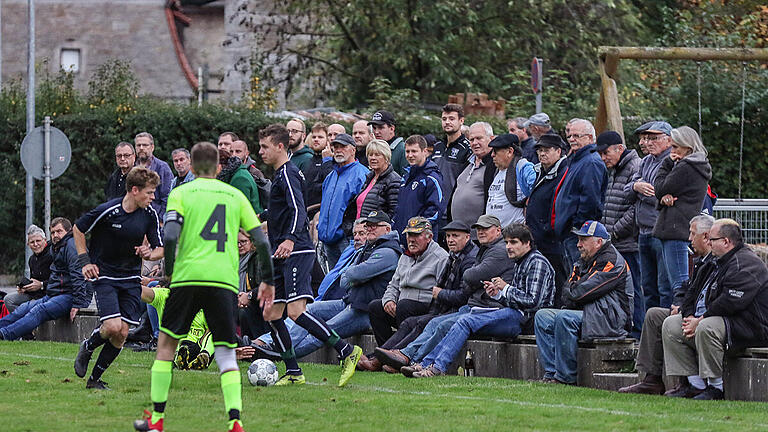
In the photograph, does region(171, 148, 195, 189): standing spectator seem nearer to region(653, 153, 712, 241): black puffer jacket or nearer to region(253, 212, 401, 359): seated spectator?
region(253, 212, 401, 359): seated spectator

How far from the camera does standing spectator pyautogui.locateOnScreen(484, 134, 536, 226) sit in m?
14.6

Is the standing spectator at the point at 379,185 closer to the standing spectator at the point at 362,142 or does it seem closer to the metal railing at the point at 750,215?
the standing spectator at the point at 362,142

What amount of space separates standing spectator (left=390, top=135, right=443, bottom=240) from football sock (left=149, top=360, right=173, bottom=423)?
570cm

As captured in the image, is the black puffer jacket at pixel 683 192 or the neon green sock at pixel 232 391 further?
the black puffer jacket at pixel 683 192

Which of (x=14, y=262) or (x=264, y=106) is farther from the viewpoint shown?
(x=264, y=106)

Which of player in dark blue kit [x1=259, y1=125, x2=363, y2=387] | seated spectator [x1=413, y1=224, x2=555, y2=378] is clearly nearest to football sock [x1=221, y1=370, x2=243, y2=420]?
player in dark blue kit [x1=259, y1=125, x2=363, y2=387]

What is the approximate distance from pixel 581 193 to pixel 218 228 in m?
4.98

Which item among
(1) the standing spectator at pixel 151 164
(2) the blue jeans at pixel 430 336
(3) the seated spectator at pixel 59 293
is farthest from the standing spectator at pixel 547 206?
(3) the seated spectator at pixel 59 293

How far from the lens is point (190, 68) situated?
48.5 meters

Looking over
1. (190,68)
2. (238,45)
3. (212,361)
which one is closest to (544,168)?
(212,361)

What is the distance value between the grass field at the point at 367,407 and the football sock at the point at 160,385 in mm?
373

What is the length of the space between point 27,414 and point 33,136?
462 inches

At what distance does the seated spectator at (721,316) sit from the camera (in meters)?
11.4

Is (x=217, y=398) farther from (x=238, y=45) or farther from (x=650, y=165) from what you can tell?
(x=238, y=45)
